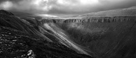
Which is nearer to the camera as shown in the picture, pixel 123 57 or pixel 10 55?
pixel 10 55

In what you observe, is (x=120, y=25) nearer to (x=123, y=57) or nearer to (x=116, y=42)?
(x=116, y=42)

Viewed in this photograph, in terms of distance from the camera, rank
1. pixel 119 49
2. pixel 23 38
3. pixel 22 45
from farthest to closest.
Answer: pixel 119 49, pixel 23 38, pixel 22 45

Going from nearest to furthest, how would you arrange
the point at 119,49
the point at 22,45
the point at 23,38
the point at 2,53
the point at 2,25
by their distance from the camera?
the point at 2,53 < the point at 22,45 < the point at 23,38 < the point at 2,25 < the point at 119,49

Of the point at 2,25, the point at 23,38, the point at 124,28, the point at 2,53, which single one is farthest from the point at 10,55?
the point at 124,28

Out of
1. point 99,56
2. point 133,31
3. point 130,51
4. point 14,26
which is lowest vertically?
point 99,56

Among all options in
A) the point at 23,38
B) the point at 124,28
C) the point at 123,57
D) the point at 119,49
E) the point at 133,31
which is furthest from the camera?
the point at 124,28

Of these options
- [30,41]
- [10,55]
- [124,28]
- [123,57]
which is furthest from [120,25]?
[10,55]

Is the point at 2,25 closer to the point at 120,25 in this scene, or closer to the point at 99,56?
the point at 99,56

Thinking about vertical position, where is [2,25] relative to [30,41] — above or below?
above

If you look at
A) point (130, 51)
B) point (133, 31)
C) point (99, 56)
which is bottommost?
point (99, 56)
